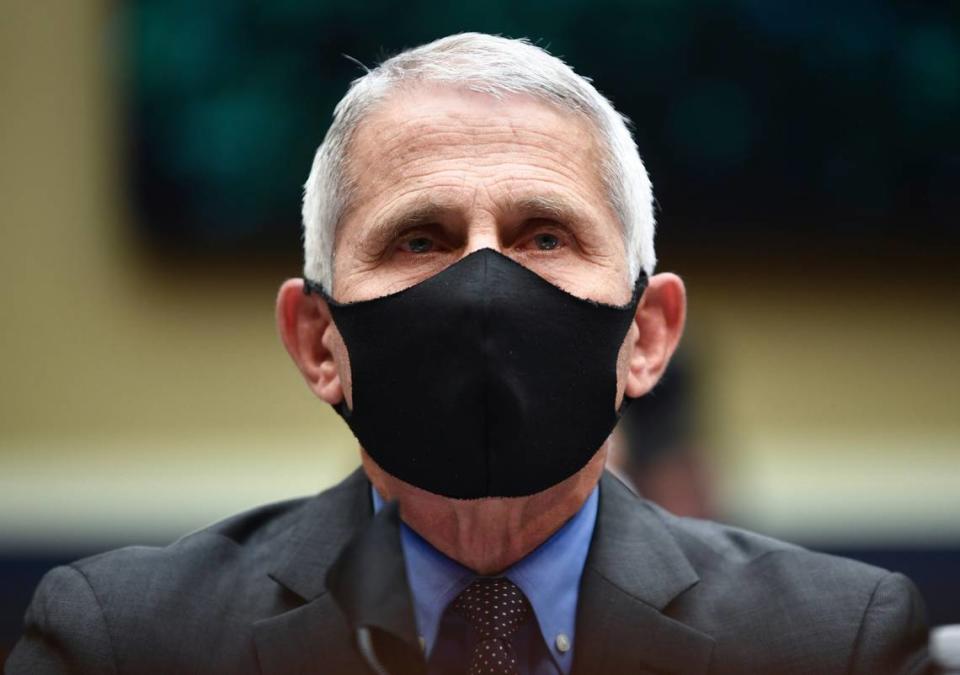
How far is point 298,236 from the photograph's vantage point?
16.8ft

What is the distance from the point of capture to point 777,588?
225cm

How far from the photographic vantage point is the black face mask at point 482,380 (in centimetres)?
200

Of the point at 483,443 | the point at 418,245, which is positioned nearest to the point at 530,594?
the point at 483,443

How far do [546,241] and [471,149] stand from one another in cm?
16

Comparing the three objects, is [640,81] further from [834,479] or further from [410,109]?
[410,109]

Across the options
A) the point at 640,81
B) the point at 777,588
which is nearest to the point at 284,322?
the point at 777,588

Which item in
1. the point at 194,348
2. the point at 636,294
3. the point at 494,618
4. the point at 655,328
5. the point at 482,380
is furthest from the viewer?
the point at 194,348

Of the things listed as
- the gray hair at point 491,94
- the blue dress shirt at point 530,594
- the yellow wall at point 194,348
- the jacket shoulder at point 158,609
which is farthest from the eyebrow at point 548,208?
the yellow wall at point 194,348

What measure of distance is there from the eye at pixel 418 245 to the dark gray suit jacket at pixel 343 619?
0.37m

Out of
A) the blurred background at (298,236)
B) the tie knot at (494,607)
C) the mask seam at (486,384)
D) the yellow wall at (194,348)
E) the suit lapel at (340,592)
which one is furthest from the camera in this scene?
the yellow wall at (194,348)

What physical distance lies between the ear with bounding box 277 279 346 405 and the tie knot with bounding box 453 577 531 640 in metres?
0.34

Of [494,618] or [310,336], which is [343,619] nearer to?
[494,618]

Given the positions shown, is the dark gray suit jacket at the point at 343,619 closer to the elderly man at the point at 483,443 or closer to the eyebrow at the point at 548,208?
the elderly man at the point at 483,443

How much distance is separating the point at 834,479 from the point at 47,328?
8.75 feet
